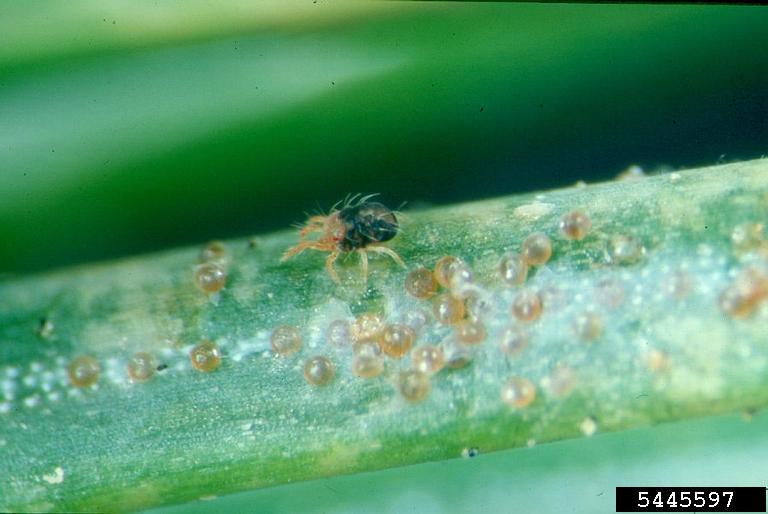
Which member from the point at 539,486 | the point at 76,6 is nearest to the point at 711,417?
the point at 539,486

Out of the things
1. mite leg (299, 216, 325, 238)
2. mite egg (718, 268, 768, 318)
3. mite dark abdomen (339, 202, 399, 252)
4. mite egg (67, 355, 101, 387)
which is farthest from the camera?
mite leg (299, 216, 325, 238)

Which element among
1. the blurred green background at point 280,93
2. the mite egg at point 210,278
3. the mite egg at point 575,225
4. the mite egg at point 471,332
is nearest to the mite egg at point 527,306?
the mite egg at point 471,332

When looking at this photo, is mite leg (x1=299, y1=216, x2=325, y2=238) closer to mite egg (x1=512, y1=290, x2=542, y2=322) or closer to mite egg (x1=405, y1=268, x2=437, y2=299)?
mite egg (x1=405, y1=268, x2=437, y2=299)

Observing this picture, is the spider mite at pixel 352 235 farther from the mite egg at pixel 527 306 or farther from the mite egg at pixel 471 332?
the mite egg at pixel 527 306

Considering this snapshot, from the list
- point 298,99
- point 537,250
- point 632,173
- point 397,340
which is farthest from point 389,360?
point 632,173

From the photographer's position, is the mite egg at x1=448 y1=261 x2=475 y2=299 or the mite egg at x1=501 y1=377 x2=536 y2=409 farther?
the mite egg at x1=448 y1=261 x2=475 y2=299

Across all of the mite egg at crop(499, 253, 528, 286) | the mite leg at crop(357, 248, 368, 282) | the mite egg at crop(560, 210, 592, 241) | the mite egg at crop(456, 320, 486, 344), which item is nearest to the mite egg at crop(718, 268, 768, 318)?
the mite egg at crop(560, 210, 592, 241)

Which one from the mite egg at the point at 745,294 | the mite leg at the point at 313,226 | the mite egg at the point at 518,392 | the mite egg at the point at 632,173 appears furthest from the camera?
the mite egg at the point at 632,173
